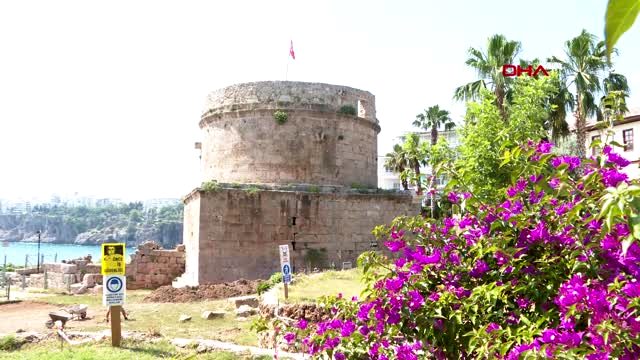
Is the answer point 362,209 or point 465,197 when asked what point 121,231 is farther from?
point 465,197

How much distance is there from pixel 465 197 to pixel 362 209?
52.9 ft

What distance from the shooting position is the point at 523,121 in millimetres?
14250

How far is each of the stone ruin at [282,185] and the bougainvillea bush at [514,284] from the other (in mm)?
14145

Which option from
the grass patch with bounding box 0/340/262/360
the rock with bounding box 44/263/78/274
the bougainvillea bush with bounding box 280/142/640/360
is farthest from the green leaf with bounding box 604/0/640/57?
the rock with bounding box 44/263/78/274

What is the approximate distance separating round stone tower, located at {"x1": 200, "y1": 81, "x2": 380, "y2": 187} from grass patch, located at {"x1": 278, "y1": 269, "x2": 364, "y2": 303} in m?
5.37

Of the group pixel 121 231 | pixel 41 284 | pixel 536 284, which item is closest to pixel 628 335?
pixel 536 284

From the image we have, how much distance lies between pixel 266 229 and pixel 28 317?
750cm

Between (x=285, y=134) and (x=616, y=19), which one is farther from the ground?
(x=285, y=134)

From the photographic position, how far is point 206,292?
1678 centimetres

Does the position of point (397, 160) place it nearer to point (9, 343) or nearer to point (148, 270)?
point (148, 270)

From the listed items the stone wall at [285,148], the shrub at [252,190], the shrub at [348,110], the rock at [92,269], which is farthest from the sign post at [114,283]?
the rock at [92,269]

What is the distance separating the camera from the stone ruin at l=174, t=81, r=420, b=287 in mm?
18531

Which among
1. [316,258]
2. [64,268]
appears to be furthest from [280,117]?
[64,268]

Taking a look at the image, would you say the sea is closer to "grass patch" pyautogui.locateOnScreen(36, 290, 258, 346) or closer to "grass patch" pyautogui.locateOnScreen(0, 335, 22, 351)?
"grass patch" pyautogui.locateOnScreen(36, 290, 258, 346)
